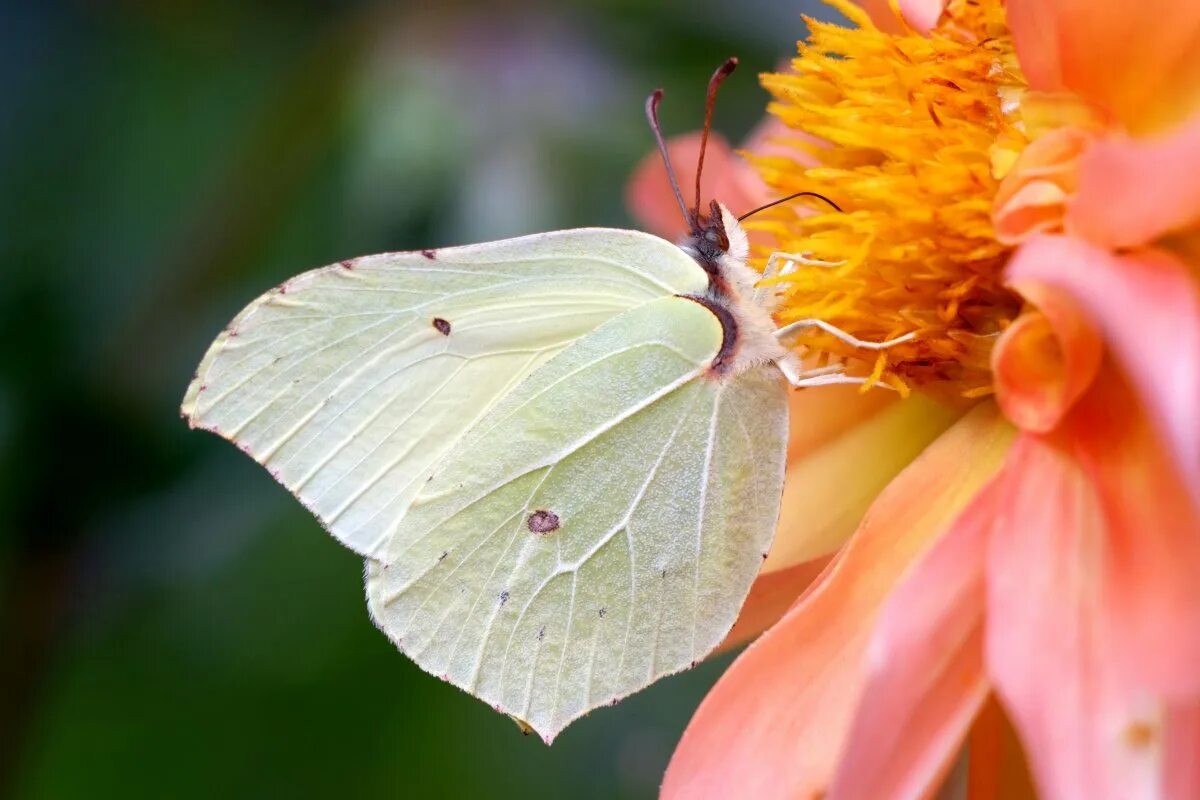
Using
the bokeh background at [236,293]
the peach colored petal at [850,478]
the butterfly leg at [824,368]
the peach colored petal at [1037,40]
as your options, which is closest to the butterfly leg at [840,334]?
the butterfly leg at [824,368]

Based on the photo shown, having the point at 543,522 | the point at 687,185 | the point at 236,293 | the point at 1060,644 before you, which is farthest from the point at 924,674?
the point at 236,293

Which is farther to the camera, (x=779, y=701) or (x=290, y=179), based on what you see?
(x=290, y=179)

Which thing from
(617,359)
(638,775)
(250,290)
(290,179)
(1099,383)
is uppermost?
(1099,383)

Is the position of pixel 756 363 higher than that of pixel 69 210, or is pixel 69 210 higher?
pixel 756 363

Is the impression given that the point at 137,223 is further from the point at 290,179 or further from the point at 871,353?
the point at 871,353

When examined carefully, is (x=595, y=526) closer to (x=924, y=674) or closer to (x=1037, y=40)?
(x=924, y=674)

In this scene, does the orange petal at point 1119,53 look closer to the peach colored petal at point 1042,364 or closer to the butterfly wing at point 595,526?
the peach colored petal at point 1042,364

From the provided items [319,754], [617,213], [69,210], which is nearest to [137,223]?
[69,210]
